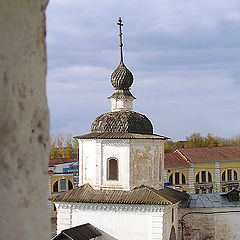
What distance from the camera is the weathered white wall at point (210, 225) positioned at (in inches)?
574

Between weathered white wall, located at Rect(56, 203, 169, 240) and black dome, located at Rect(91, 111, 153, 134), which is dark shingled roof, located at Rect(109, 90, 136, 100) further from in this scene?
weathered white wall, located at Rect(56, 203, 169, 240)

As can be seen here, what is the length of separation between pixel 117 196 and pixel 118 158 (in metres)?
1.22

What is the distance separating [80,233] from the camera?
1141 centimetres

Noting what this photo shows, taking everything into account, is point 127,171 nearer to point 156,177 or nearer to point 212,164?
point 156,177

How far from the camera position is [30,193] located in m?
1.92

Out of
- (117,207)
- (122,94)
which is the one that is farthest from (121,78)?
(117,207)

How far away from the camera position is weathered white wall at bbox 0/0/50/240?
181 centimetres

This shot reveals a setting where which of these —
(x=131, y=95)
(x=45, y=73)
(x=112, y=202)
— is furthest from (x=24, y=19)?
(x=131, y=95)

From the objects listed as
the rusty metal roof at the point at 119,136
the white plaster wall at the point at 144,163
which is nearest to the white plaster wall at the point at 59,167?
the rusty metal roof at the point at 119,136

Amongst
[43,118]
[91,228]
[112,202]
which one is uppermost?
[43,118]

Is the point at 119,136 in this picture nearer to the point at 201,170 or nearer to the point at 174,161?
the point at 174,161

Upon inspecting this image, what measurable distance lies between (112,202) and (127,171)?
3.88ft

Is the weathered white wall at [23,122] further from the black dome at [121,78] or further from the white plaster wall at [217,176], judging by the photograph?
the white plaster wall at [217,176]

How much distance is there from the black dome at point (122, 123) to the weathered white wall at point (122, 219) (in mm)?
2513
